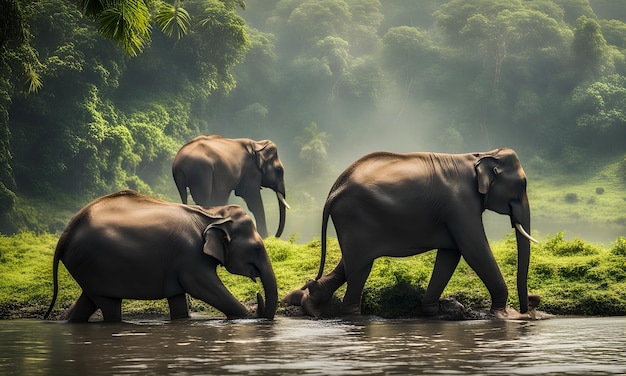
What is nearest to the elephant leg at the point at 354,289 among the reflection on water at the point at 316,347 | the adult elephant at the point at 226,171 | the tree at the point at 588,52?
the reflection on water at the point at 316,347

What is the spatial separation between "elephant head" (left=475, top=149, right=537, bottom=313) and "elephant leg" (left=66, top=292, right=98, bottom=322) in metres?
4.66

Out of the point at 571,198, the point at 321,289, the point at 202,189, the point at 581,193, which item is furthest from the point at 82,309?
the point at 581,193

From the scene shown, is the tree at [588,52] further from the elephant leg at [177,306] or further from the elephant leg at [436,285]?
the elephant leg at [177,306]

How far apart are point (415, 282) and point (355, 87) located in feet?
247

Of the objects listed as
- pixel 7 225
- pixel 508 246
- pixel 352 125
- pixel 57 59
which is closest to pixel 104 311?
pixel 508 246

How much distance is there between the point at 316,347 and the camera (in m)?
10.4

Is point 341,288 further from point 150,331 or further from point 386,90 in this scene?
point 386,90

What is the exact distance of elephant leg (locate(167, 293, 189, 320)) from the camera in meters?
13.2

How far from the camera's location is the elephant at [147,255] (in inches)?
502

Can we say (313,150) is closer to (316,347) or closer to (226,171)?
(226,171)

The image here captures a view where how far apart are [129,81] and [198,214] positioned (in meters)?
44.5

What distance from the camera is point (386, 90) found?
9156 centimetres

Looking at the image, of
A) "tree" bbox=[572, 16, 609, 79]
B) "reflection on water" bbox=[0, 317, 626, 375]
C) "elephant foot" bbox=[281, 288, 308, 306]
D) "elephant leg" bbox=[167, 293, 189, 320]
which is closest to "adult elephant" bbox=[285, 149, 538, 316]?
"elephant foot" bbox=[281, 288, 308, 306]

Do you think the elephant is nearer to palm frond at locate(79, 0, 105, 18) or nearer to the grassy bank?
the grassy bank
